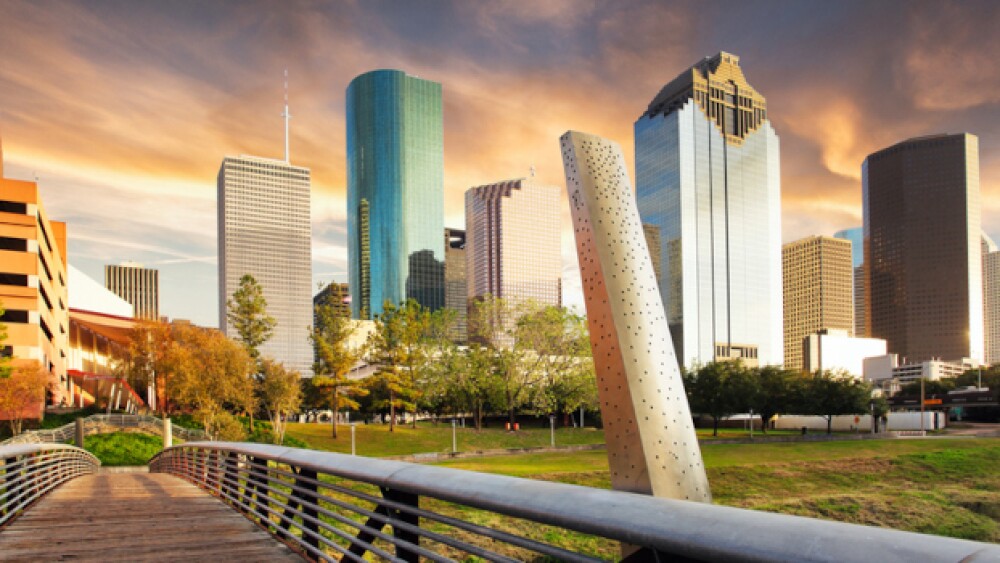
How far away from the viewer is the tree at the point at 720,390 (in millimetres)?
72375

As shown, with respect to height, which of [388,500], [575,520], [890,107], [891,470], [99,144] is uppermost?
[890,107]

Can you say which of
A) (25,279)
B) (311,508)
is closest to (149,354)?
(25,279)

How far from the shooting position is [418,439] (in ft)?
174

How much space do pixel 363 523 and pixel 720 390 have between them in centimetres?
7044

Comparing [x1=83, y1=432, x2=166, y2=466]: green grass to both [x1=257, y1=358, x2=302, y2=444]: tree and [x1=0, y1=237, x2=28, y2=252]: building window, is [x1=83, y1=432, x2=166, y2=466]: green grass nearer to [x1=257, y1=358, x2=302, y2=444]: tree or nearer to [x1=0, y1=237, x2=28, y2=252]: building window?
[x1=257, y1=358, x2=302, y2=444]: tree

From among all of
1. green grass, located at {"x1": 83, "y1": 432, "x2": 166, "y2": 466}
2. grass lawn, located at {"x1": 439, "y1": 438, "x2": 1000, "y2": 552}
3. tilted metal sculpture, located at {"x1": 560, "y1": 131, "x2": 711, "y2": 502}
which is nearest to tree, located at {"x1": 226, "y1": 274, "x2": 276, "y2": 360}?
green grass, located at {"x1": 83, "y1": 432, "x2": 166, "y2": 466}

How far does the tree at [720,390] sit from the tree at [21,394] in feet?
180

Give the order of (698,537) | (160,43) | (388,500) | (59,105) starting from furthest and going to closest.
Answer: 1. (59,105)
2. (160,43)
3. (388,500)
4. (698,537)

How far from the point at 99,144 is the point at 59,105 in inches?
174

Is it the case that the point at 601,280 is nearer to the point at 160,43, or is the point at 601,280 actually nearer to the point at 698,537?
the point at 698,537

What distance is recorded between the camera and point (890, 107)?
193 m

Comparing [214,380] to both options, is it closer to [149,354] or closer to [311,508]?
[149,354]

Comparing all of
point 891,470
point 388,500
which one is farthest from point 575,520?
point 891,470

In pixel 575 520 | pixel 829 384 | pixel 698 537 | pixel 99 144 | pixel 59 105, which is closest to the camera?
pixel 698 537
